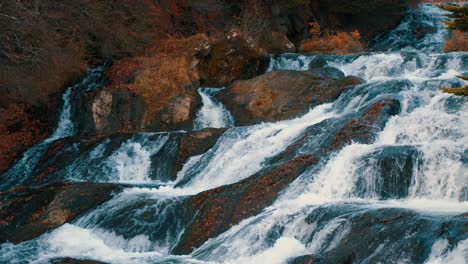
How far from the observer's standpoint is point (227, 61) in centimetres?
2081

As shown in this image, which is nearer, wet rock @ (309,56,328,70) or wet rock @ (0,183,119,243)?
wet rock @ (0,183,119,243)

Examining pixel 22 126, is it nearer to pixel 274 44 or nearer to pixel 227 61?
pixel 227 61

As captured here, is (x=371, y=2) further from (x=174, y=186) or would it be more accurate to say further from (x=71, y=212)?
(x=71, y=212)

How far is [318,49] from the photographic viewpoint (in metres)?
25.8

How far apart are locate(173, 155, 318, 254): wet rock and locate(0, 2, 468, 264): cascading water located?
0.59ft

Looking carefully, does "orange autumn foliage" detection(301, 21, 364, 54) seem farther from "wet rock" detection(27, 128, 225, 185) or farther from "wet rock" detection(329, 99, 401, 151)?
"wet rock" detection(329, 99, 401, 151)

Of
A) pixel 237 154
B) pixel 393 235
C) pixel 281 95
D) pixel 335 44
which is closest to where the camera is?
pixel 393 235

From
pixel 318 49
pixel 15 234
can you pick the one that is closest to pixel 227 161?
pixel 15 234

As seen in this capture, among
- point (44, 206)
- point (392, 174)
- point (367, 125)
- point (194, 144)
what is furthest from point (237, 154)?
point (392, 174)

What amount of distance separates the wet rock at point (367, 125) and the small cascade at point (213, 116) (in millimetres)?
5448

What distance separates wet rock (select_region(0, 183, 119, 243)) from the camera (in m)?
11.5

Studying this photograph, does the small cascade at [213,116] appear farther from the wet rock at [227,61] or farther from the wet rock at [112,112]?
the wet rock at [227,61]

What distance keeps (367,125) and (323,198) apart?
9.59 ft

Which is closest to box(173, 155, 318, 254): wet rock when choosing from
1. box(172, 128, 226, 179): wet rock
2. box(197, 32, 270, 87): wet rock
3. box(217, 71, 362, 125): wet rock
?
box(172, 128, 226, 179): wet rock
